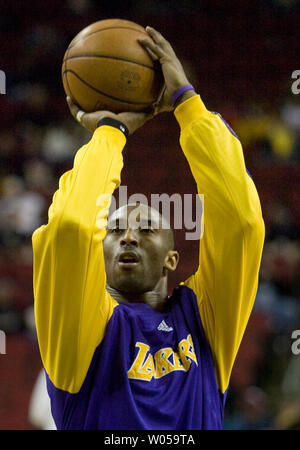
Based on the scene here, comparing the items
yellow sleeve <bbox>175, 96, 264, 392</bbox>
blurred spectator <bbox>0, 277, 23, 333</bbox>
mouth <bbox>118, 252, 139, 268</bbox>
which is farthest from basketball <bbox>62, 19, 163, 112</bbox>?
blurred spectator <bbox>0, 277, 23, 333</bbox>

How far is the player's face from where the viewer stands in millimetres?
2344

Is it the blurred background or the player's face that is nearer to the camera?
the player's face

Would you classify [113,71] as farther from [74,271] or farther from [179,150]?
[179,150]

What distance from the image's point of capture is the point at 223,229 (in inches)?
83.0

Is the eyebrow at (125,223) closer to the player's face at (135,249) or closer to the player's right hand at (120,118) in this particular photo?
the player's face at (135,249)

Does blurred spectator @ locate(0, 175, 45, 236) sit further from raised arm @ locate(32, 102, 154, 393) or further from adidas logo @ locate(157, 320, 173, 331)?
raised arm @ locate(32, 102, 154, 393)

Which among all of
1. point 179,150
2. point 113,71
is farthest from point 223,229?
point 179,150

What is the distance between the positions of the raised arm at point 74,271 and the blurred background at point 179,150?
223cm

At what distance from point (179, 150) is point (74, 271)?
16.3ft

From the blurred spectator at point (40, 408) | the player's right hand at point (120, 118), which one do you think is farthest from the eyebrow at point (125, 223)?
the blurred spectator at point (40, 408)

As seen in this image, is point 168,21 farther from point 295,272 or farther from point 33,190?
point 295,272

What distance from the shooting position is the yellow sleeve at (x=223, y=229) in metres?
2.09
